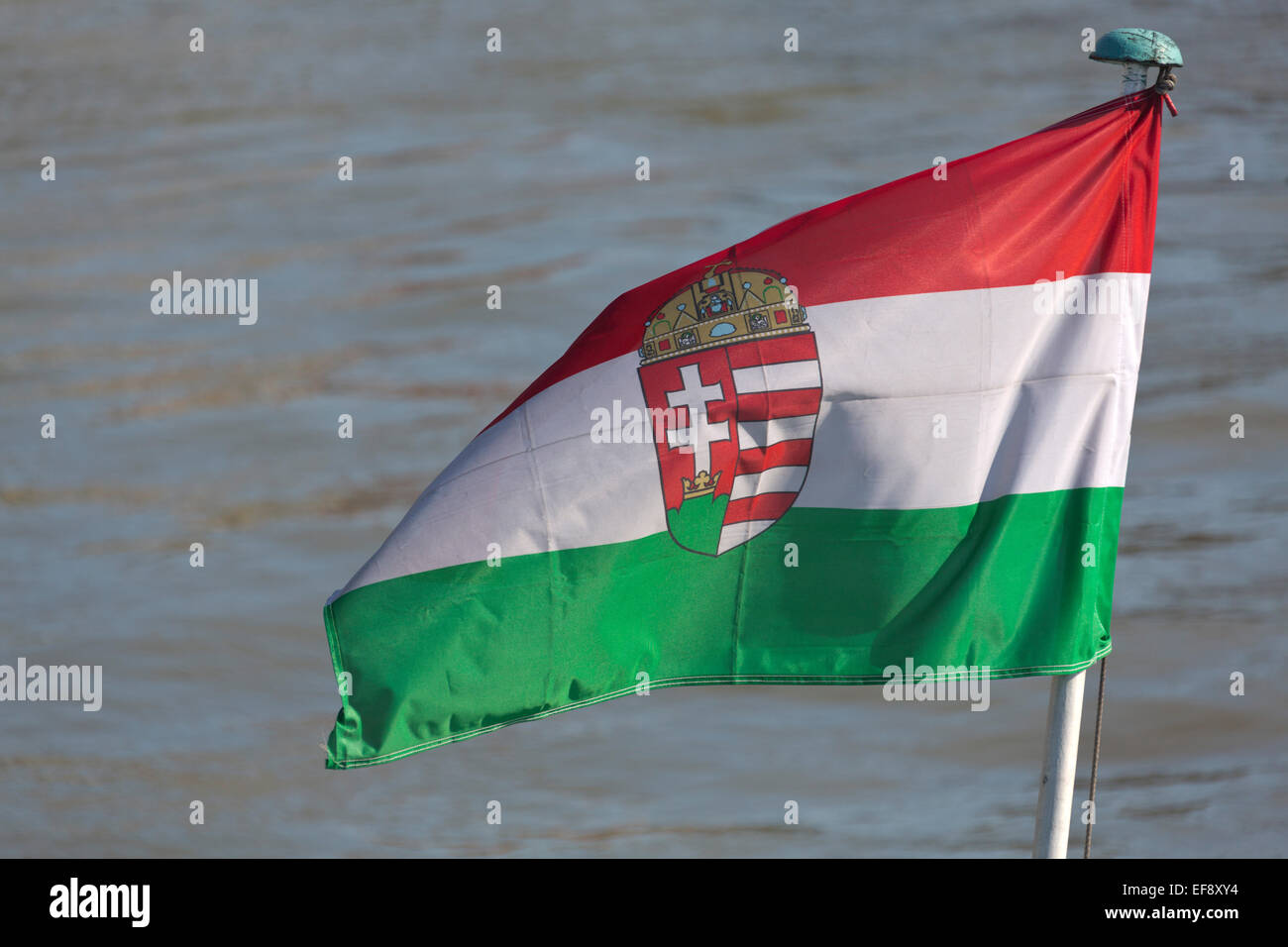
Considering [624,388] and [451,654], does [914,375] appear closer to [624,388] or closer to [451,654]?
[624,388]

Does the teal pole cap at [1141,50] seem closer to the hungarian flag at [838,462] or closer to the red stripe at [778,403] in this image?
the hungarian flag at [838,462]

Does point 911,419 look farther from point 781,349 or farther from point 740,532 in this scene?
point 740,532

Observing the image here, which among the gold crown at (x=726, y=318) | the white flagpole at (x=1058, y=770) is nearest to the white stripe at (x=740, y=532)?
the gold crown at (x=726, y=318)

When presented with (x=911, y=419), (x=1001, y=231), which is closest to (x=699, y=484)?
(x=911, y=419)

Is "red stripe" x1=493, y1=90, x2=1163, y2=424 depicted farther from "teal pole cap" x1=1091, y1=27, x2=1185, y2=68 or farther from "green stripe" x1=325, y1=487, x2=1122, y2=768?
"green stripe" x1=325, y1=487, x2=1122, y2=768

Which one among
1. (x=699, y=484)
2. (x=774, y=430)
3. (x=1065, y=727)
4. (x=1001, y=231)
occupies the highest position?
(x=1001, y=231)
